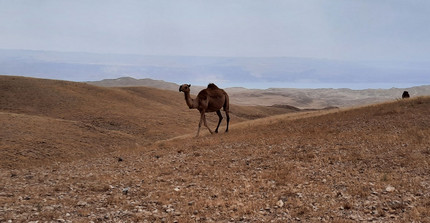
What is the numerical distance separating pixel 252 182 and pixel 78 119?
96.6 ft

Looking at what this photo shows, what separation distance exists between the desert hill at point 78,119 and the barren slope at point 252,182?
243 inches

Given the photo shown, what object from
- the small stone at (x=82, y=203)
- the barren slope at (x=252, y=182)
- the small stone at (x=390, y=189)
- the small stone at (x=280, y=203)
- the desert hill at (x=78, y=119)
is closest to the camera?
the barren slope at (x=252, y=182)

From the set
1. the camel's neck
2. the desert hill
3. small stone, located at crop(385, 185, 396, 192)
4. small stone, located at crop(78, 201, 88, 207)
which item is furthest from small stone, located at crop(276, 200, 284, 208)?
the desert hill

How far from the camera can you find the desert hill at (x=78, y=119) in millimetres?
21281

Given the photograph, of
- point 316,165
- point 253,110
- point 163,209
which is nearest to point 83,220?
point 163,209

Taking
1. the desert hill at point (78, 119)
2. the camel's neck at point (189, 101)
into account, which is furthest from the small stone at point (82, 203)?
the camel's neck at point (189, 101)

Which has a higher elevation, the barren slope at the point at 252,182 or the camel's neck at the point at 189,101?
the camel's neck at the point at 189,101

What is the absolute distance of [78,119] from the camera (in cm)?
3553

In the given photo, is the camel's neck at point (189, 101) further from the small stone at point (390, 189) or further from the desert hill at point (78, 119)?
the small stone at point (390, 189)

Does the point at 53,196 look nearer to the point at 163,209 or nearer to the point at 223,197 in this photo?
the point at 163,209

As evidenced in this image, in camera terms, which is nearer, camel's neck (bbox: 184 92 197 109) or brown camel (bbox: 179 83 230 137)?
camel's neck (bbox: 184 92 197 109)

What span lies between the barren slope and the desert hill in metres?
6.17

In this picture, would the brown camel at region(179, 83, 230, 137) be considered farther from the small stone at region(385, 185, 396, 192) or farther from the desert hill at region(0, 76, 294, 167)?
the small stone at region(385, 185, 396, 192)

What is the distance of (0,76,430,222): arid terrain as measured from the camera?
810 centimetres
